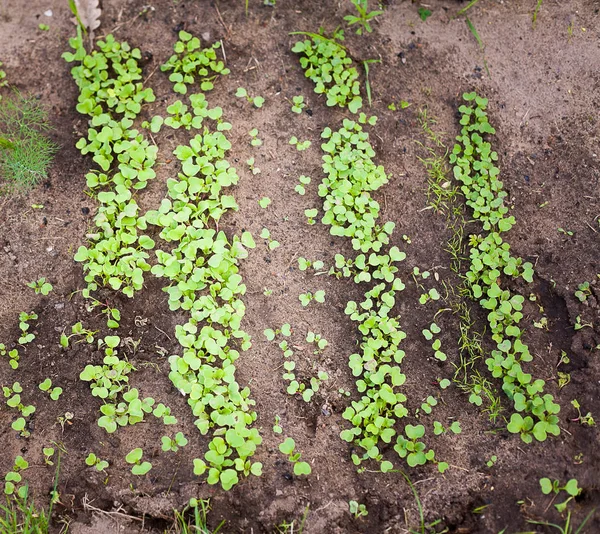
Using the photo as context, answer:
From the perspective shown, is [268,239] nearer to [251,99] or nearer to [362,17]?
[251,99]

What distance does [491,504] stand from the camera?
2596mm

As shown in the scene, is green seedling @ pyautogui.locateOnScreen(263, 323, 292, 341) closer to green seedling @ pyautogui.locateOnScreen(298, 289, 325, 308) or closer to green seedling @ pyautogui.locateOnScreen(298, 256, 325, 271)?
green seedling @ pyautogui.locateOnScreen(298, 289, 325, 308)

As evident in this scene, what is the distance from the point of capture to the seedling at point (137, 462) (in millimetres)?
2609

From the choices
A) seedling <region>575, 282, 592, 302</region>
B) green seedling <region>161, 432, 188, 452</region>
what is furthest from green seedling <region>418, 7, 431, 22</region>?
green seedling <region>161, 432, 188, 452</region>

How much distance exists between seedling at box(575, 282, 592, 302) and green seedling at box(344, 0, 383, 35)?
1993 millimetres

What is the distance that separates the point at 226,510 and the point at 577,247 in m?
2.42

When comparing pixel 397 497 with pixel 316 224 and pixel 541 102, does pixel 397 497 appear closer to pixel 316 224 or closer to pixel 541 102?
pixel 316 224

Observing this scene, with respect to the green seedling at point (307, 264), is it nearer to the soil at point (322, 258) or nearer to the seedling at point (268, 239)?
the soil at point (322, 258)

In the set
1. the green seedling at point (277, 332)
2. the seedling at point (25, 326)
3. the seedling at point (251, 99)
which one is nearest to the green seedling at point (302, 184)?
the seedling at point (251, 99)

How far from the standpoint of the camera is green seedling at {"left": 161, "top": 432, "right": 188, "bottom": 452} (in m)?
2.66

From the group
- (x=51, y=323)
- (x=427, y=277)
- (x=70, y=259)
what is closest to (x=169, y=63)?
(x=70, y=259)

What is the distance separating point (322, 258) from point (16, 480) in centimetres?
195

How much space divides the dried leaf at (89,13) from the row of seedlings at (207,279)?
59cm

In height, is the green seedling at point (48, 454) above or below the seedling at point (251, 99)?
below
